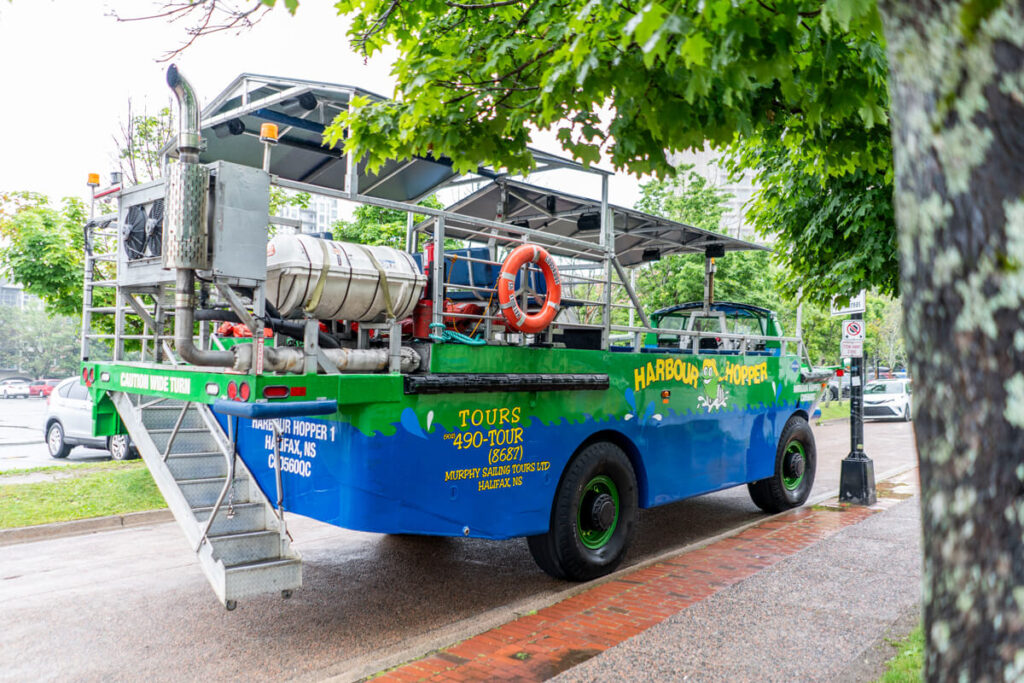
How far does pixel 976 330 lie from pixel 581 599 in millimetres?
4660

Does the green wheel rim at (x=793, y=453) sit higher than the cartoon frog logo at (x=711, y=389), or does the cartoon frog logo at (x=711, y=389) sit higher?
the cartoon frog logo at (x=711, y=389)

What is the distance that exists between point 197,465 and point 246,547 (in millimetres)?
922

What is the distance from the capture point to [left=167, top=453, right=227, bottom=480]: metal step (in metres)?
5.67

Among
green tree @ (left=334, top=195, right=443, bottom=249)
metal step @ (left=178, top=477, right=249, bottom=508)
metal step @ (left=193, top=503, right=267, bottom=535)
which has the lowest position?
metal step @ (left=193, top=503, right=267, bottom=535)

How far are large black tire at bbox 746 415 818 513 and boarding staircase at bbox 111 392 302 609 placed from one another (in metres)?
5.91

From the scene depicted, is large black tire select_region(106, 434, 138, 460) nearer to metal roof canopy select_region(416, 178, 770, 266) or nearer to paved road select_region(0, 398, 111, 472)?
paved road select_region(0, 398, 111, 472)

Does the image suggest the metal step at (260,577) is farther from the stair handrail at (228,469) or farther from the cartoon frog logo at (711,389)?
the cartoon frog logo at (711,389)

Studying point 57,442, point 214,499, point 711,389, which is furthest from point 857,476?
point 57,442

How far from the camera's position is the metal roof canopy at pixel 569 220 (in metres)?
8.12

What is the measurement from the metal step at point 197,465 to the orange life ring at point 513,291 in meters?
2.41

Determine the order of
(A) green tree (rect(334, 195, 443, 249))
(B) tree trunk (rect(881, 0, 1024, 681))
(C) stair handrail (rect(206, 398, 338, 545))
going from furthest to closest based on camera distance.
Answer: (A) green tree (rect(334, 195, 443, 249)) < (C) stair handrail (rect(206, 398, 338, 545)) < (B) tree trunk (rect(881, 0, 1024, 681))

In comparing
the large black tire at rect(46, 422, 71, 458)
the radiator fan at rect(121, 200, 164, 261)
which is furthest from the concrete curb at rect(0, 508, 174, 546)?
the large black tire at rect(46, 422, 71, 458)

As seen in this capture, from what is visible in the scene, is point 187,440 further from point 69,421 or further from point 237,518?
point 69,421

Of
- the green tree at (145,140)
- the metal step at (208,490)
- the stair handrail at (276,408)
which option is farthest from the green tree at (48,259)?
the stair handrail at (276,408)
